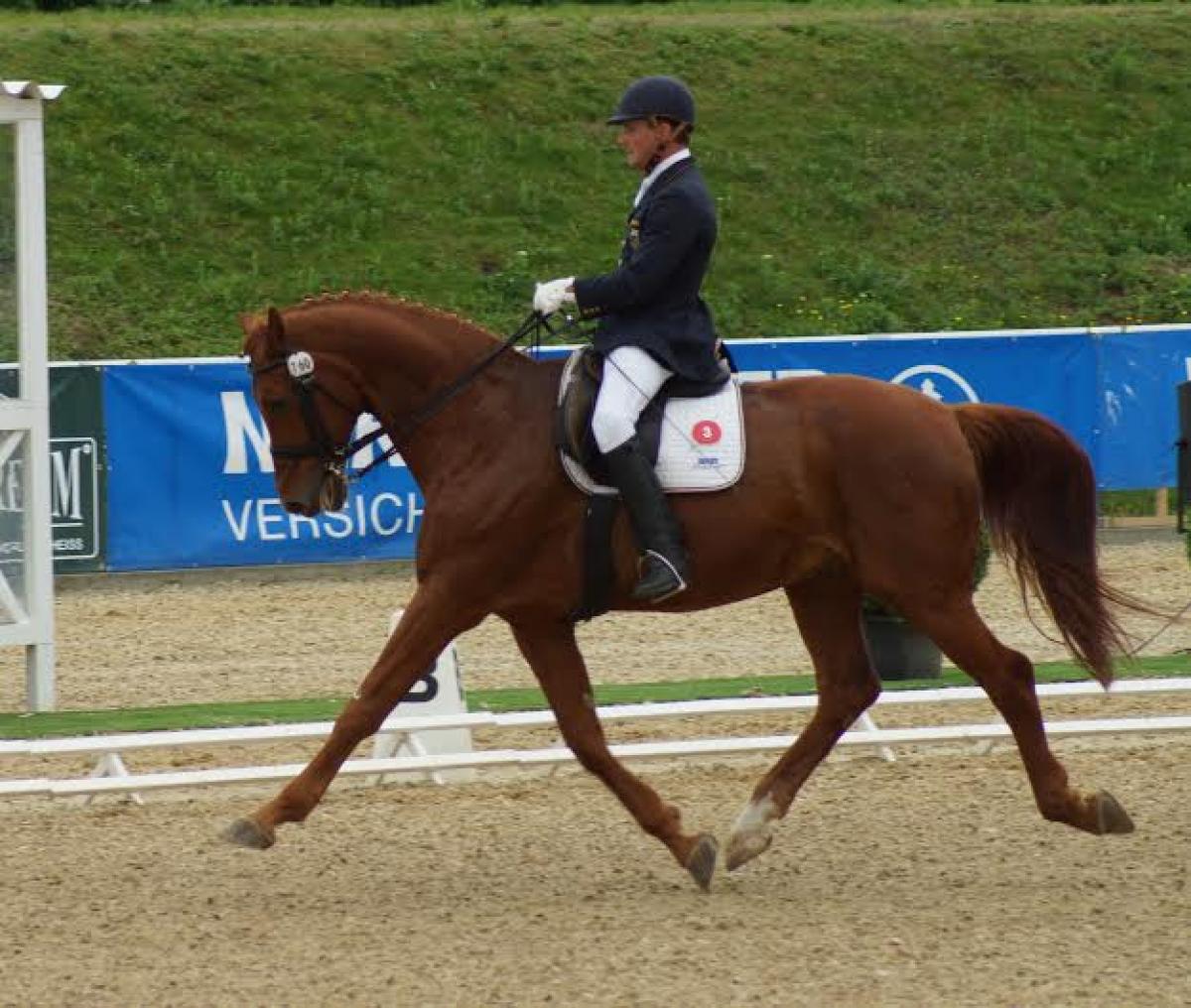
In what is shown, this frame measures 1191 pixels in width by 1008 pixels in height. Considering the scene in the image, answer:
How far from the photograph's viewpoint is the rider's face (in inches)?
303

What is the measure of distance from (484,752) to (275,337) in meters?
2.75

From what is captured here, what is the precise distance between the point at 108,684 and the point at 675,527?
6336 mm

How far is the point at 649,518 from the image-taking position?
24.5 feet

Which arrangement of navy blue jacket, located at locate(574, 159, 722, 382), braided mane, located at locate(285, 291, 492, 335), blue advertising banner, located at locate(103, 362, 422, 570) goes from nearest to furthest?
navy blue jacket, located at locate(574, 159, 722, 382) → braided mane, located at locate(285, 291, 492, 335) → blue advertising banner, located at locate(103, 362, 422, 570)

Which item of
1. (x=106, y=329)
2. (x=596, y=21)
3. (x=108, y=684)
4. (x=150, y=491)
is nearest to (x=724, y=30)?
(x=596, y=21)

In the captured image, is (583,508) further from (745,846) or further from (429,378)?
(745,846)

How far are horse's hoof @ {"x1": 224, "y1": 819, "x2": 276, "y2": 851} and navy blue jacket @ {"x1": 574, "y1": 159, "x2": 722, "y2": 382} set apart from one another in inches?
76.9

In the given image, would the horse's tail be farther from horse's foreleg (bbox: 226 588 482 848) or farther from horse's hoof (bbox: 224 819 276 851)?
horse's hoof (bbox: 224 819 276 851)

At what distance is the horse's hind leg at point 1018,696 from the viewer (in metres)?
7.69

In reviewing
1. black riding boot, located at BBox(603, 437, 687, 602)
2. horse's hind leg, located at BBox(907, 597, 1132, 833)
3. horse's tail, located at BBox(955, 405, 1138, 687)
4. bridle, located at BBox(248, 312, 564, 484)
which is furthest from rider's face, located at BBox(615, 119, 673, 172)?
horse's hind leg, located at BBox(907, 597, 1132, 833)

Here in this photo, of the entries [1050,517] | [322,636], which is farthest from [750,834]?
[322,636]

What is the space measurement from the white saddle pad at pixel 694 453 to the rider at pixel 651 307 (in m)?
0.10

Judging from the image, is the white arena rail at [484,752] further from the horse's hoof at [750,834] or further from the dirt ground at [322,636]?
the dirt ground at [322,636]

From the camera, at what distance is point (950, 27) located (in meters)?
31.1
